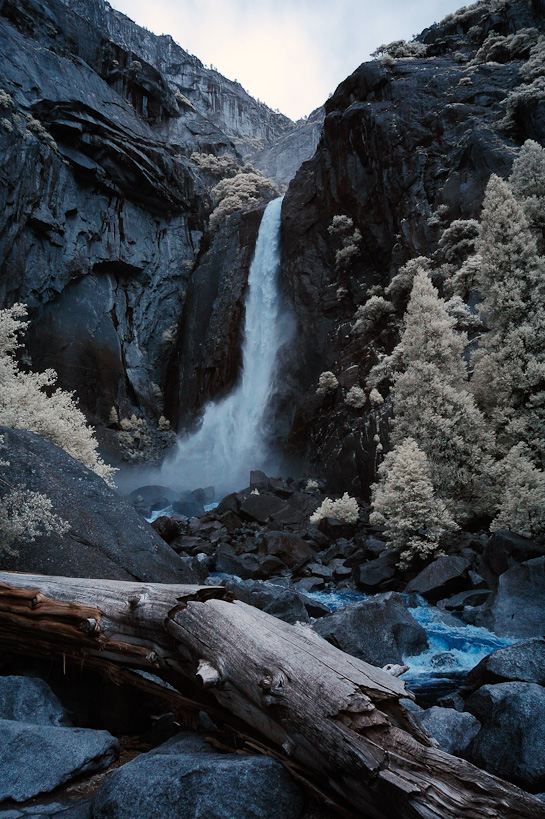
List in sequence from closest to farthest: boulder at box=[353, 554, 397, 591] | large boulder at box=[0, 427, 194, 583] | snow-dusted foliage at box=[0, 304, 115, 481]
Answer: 1. large boulder at box=[0, 427, 194, 583]
2. snow-dusted foliage at box=[0, 304, 115, 481]
3. boulder at box=[353, 554, 397, 591]

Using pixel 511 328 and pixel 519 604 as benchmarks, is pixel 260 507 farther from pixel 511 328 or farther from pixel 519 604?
pixel 519 604

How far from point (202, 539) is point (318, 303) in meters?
19.0

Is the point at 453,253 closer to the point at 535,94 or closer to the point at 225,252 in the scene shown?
the point at 535,94

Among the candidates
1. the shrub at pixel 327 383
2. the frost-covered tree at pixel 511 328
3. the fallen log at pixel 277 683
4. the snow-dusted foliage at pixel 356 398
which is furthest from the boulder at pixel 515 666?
the shrub at pixel 327 383

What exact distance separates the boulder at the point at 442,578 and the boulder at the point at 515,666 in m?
4.73

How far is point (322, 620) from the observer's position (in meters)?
8.08

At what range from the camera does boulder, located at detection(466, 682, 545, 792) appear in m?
4.10

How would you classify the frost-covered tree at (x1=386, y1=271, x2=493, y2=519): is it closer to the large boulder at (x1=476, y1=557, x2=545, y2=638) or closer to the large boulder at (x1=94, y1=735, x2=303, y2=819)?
the large boulder at (x1=476, y1=557, x2=545, y2=638)

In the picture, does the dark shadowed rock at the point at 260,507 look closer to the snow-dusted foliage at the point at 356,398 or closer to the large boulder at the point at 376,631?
the snow-dusted foliage at the point at 356,398

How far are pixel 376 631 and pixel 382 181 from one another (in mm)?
27204

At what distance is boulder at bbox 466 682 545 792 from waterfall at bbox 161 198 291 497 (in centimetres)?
2553

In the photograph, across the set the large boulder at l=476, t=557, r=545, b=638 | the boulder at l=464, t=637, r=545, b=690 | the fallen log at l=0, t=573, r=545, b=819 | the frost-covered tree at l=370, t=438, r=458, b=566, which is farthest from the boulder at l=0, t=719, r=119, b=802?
the frost-covered tree at l=370, t=438, r=458, b=566

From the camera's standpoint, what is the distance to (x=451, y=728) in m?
4.96

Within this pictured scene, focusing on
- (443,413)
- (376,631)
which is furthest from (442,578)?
(443,413)
